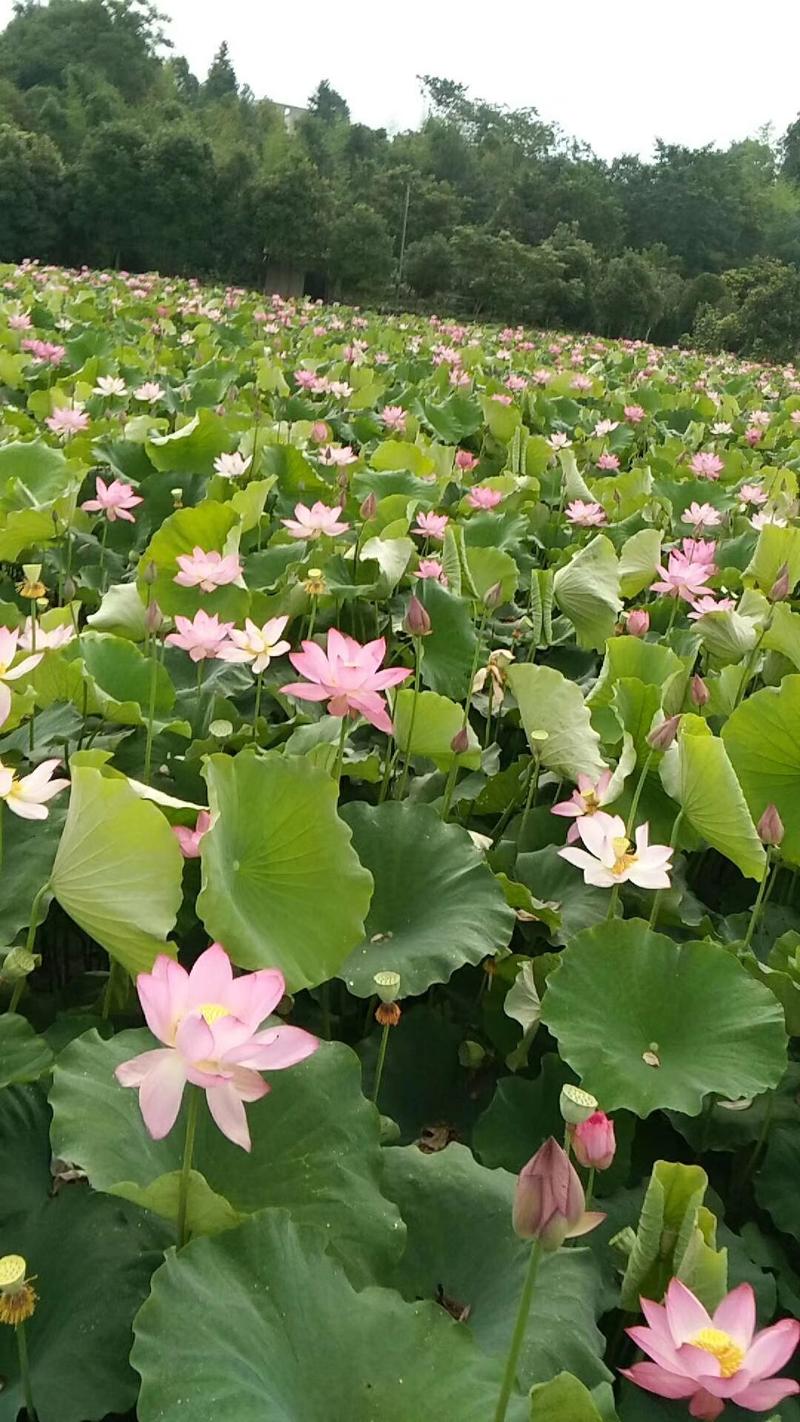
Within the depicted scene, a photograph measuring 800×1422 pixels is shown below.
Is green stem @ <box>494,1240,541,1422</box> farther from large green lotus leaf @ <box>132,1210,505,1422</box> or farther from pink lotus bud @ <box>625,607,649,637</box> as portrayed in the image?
pink lotus bud @ <box>625,607,649,637</box>

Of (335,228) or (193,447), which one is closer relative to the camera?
(193,447)

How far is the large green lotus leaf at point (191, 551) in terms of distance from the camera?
138 centimetres

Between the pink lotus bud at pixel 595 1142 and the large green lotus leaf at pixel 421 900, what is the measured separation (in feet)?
0.84

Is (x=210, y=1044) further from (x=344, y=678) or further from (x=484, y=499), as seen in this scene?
(x=484, y=499)

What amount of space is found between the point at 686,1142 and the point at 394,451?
1.63m

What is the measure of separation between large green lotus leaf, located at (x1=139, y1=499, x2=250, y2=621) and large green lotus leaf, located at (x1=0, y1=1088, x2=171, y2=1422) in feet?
2.59

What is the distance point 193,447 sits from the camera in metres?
2.02

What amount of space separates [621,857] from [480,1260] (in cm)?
35

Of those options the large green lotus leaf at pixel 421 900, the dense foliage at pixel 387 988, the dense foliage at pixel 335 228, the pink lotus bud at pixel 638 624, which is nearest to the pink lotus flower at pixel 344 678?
the dense foliage at pixel 387 988

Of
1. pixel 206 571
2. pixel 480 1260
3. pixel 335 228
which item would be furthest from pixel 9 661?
pixel 335 228

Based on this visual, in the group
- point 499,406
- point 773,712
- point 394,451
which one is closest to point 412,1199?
point 773,712

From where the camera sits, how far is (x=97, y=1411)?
571 millimetres

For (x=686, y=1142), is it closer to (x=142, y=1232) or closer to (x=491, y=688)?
(x=142, y=1232)

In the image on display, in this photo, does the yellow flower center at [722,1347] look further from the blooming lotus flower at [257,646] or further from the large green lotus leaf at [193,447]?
the large green lotus leaf at [193,447]
